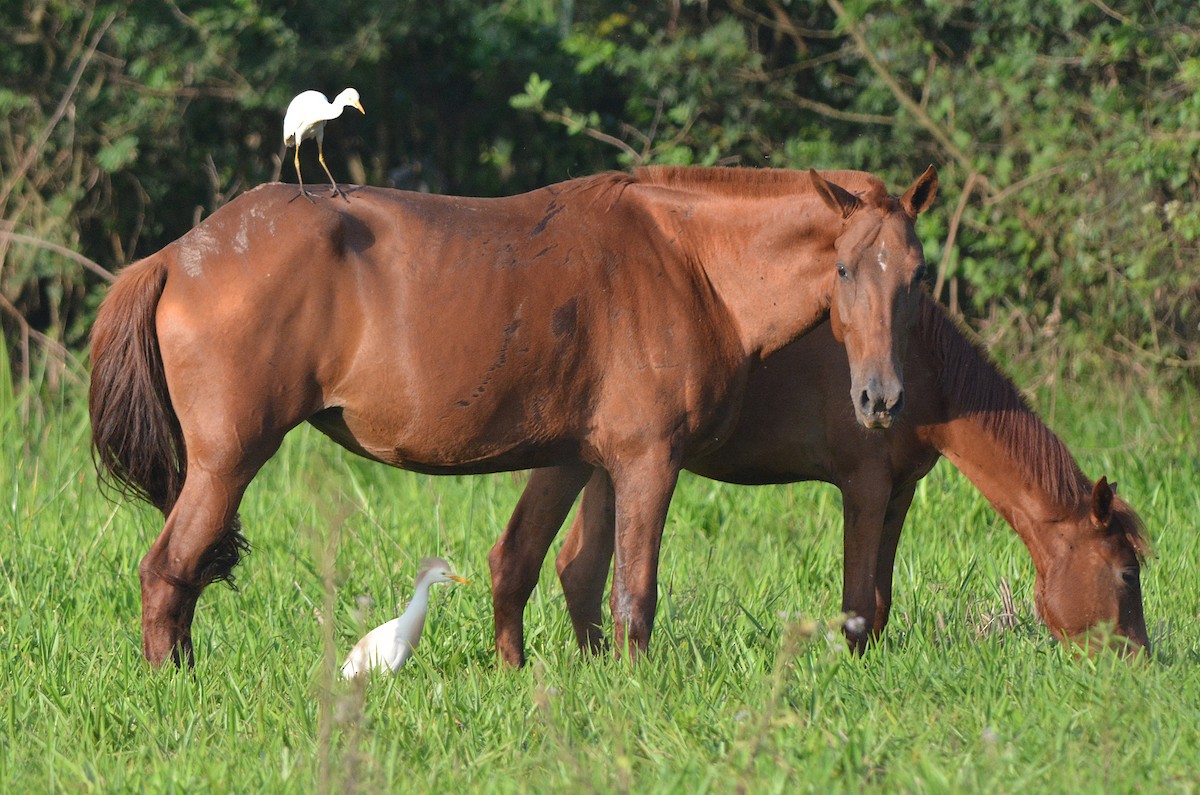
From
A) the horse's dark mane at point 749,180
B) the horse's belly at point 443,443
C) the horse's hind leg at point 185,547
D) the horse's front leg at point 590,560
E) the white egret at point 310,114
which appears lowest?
the horse's front leg at point 590,560

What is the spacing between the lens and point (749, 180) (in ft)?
15.8

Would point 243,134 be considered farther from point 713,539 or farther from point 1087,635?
point 1087,635

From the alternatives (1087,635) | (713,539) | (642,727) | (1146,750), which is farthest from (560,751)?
(713,539)

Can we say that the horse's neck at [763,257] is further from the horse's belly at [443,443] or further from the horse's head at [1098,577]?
the horse's head at [1098,577]

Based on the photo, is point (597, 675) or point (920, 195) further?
point (920, 195)

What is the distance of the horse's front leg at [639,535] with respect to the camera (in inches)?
180

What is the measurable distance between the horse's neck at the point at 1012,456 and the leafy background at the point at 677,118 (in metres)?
3.48

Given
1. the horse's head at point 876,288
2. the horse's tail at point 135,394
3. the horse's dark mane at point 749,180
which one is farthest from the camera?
the horse's dark mane at point 749,180

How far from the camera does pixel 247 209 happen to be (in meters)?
4.49

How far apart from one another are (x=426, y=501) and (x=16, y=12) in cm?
490

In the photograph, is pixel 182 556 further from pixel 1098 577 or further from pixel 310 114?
pixel 1098 577

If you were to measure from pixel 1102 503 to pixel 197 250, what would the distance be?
3.13 meters

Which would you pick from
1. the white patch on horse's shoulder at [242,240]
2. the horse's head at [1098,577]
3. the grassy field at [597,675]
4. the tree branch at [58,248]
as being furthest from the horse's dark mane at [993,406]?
the tree branch at [58,248]

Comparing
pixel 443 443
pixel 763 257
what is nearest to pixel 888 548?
pixel 763 257
